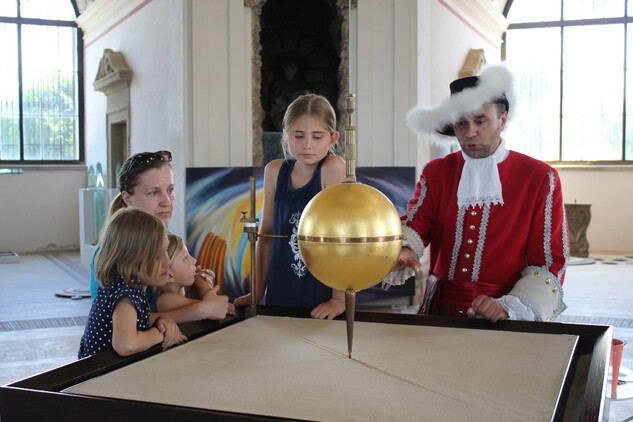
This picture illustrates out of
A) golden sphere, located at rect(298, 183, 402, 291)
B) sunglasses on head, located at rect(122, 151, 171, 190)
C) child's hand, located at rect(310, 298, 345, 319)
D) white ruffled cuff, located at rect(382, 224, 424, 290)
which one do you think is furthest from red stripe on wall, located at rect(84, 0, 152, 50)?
golden sphere, located at rect(298, 183, 402, 291)

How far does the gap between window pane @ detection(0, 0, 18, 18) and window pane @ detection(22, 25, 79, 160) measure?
310 mm

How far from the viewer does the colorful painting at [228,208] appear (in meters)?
6.74

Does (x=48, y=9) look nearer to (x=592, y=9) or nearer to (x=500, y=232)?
(x=592, y=9)

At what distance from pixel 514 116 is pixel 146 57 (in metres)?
7.39

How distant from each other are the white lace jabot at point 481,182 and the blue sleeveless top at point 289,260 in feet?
1.79

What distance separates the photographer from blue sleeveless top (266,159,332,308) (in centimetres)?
254

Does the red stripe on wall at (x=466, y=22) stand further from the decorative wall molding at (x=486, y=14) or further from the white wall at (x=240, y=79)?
the white wall at (x=240, y=79)

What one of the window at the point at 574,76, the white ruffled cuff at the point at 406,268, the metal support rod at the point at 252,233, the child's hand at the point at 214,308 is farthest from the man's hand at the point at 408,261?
the window at the point at 574,76

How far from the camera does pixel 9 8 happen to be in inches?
489

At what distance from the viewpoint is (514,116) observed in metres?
2.58

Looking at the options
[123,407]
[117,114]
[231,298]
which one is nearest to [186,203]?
[231,298]

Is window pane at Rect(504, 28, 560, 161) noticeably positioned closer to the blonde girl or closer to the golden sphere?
the blonde girl

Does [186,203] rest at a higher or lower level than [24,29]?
lower

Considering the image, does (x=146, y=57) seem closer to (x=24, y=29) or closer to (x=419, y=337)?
(x=24, y=29)
